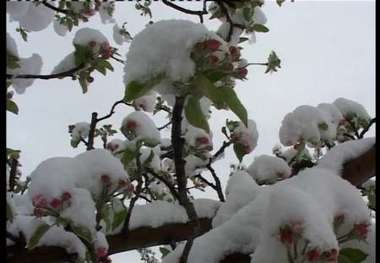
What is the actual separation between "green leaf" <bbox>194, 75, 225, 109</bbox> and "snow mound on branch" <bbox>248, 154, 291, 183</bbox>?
998 millimetres

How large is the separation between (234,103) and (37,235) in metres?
0.47

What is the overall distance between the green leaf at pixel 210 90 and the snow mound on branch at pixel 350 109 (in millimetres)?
1355

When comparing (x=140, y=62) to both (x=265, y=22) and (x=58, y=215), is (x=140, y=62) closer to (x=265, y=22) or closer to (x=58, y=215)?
(x=58, y=215)

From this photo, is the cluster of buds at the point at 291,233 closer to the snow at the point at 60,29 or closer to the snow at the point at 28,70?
the snow at the point at 28,70

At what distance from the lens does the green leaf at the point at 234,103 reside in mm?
897

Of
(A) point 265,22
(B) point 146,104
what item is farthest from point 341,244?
(B) point 146,104

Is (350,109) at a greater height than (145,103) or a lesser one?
lesser

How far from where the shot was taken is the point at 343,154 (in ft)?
4.21

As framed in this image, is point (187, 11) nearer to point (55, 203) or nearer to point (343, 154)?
point (343, 154)

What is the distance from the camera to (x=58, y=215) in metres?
1.04

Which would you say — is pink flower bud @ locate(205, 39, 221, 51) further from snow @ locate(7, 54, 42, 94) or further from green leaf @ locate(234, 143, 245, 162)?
green leaf @ locate(234, 143, 245, 162)

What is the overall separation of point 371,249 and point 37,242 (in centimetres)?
63

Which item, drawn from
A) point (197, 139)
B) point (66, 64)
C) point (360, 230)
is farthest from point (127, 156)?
point (360, 230)

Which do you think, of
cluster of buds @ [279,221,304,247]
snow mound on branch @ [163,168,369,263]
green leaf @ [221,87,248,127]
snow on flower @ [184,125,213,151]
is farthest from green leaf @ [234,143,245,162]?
cluster of buds @ [279,221,304,247]
